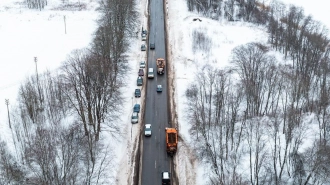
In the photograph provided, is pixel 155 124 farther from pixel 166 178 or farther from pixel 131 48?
pixel 131 48

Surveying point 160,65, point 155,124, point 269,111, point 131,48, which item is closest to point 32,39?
point 131,48

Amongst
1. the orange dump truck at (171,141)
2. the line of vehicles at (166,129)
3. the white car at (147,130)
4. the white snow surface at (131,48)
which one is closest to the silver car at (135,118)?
the line of vehicles at (166,129)

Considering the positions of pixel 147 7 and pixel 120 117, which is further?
pixel 147 7

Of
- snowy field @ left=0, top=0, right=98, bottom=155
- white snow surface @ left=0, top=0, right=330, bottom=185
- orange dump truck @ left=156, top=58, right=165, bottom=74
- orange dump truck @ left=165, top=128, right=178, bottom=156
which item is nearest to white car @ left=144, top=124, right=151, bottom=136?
white snow surface @ left=0, top=0, right=330, bottom=185

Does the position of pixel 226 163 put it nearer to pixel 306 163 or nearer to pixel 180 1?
pixel 306 163

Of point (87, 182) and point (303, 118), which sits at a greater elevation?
point (303, 118)

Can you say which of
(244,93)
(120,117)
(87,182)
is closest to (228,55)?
(244,93)
